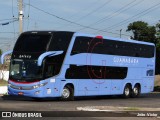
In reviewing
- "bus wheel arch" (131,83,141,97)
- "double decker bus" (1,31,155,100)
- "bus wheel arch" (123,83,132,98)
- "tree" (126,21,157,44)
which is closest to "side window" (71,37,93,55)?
"double decker bus" (1,31,155,100)

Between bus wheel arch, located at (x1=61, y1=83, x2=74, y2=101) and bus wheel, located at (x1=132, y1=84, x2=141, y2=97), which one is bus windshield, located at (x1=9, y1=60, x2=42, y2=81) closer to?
bus wheel arch, located at (x1=61, y1=83, x2=74, y2=101)

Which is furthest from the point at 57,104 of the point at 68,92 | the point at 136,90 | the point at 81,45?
the point at 136,90

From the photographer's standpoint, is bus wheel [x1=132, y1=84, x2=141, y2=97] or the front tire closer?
the front tire

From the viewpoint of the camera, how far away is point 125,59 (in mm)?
29469

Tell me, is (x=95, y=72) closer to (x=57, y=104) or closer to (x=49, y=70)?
(x=49, y=70)

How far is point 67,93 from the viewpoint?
82.8 feet

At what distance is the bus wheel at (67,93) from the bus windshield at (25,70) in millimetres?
2209

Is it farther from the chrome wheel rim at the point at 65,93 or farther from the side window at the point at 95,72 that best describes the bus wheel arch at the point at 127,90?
the chrome wheel rim at the point at 65,93

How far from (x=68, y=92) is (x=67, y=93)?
0.12 m

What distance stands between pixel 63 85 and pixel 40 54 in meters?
2.48

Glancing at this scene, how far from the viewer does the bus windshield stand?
2342 centimetres

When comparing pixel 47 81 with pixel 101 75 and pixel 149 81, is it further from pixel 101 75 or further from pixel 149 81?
pixel 149 81

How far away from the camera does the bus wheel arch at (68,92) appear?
986 inches

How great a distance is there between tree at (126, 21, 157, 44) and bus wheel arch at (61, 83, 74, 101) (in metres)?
48.6
